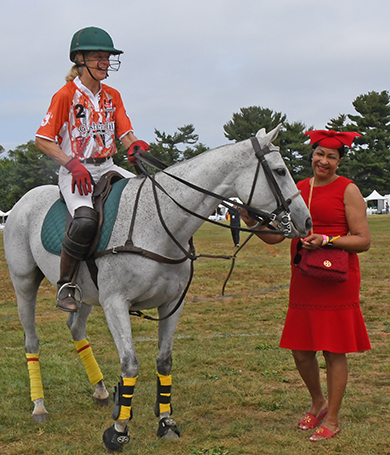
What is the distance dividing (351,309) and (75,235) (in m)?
2.37

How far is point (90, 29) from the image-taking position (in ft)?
14.1

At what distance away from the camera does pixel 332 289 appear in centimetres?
430

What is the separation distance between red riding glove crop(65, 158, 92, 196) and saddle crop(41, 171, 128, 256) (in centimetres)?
25

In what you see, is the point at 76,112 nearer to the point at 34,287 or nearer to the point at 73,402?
the point at 34,287

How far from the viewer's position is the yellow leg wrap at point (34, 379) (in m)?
5.11

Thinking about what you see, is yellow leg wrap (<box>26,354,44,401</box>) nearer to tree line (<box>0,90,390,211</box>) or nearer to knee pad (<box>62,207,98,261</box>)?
knee pad (<box>62,207,98,261</box>)

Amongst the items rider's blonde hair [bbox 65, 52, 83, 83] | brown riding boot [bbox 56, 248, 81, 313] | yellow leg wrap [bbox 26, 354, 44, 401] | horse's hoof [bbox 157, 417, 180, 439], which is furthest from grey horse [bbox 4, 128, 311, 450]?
yellow leg wrap [bbox 26, 354, 44, 401]

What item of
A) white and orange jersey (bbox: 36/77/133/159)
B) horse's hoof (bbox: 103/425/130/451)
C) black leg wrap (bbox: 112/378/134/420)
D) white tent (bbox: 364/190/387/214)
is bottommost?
horse's hoof (bbox: 103/425/130/451)

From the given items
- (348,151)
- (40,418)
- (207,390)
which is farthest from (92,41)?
(348,151)

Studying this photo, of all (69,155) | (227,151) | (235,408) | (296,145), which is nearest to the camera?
(227,151)

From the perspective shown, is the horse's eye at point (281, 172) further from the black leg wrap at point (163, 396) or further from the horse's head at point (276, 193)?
the black leg wrap at point (163, 396)

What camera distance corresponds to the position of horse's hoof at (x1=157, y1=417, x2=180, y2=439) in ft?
14.4

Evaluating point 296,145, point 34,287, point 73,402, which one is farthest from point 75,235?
point 296,145

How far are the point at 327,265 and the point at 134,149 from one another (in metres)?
1.91
